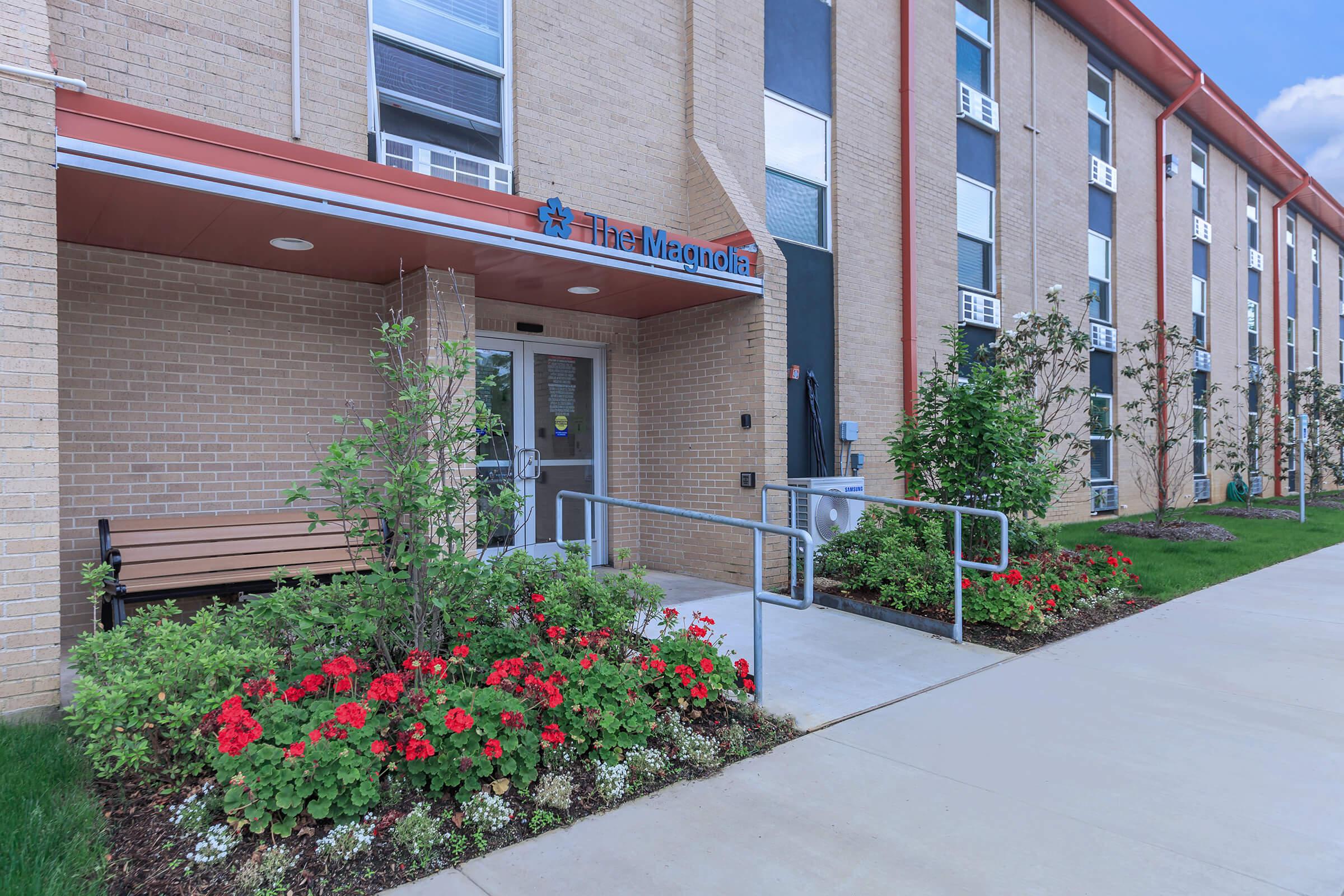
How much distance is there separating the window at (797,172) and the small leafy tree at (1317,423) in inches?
629

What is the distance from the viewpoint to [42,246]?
12.9 feet

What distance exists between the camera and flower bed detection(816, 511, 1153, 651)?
609 cm

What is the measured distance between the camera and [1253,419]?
58.0ft

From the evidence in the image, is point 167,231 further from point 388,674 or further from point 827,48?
point 827,48

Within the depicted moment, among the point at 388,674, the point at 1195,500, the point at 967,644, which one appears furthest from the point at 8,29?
the point at 1195,500

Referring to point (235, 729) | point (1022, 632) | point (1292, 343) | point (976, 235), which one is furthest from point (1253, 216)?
point (235, 729)

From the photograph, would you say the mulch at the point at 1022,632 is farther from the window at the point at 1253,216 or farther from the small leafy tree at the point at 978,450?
the window at the point at 1253,216

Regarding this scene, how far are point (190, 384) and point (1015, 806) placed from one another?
5855 millimetres

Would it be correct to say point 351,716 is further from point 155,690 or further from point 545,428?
point 545,428

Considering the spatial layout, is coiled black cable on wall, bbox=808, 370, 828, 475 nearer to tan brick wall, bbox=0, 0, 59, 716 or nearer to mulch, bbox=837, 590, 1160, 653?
mulch, bbox=837, 590, 1160, 653

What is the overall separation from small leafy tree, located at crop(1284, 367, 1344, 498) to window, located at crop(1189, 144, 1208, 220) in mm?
4992

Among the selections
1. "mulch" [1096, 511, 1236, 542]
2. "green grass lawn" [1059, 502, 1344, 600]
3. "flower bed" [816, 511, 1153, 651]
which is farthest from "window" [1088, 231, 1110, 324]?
"flower bed" [816, 511, 1153, 651]

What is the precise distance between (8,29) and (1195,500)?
67.4ft

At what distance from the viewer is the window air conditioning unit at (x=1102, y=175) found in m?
14.2
